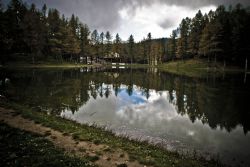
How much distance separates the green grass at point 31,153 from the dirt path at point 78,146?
20.1 inches

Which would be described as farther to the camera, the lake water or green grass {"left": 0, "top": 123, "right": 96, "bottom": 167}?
the lake water

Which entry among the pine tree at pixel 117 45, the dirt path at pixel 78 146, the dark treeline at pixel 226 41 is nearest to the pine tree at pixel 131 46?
the pine tree at pixel 117 45

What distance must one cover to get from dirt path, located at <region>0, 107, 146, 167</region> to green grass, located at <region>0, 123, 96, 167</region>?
510 millimetres

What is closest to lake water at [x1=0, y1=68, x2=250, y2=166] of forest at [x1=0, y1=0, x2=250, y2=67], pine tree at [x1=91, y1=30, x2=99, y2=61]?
forest at [x1=0, y1=0, x2=250, y2=67]

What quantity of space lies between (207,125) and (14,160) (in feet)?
42.6

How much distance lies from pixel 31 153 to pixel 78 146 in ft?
6.81

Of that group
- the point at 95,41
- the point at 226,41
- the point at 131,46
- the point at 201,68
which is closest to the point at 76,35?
the point at 95,41

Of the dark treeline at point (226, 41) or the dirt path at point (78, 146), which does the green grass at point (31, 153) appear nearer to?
the dirt path at point (78, 146)

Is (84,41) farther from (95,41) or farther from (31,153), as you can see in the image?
(31,153)

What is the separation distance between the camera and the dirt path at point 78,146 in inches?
340

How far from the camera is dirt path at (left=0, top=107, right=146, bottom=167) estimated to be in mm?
8633

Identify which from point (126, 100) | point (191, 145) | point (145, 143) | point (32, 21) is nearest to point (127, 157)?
point (145, 143)

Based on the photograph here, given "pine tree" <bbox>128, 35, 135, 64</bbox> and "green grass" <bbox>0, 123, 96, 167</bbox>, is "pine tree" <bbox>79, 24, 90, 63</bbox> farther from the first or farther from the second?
"green grass" <bbox>0, 123, 96, 167</bbox>

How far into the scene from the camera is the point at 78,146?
9875mm
